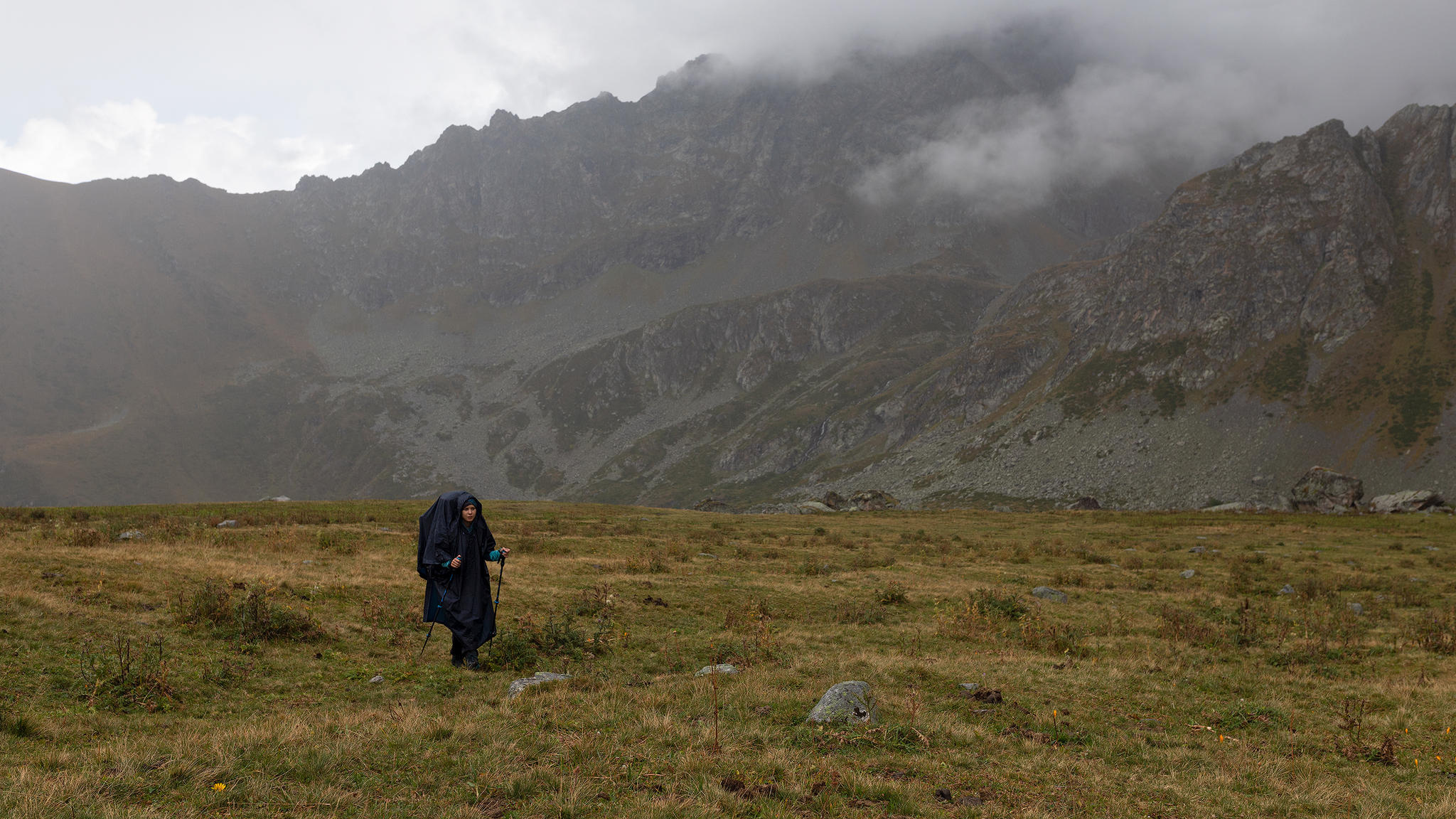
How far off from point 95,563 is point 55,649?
8.15 m

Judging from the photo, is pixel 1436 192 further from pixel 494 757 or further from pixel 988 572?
pixel 494 757

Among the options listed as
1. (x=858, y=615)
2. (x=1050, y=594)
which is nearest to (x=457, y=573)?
(x=858, y=615)

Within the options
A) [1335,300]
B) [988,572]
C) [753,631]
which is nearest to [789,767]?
[753,631]

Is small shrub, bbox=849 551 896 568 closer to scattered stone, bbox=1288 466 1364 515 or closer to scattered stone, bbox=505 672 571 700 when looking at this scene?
scattered stone, bbox=505 672 571 700

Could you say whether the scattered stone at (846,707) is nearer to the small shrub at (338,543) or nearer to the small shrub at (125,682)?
the small shrub at (125,682)

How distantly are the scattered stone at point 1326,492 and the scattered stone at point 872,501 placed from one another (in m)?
45.4

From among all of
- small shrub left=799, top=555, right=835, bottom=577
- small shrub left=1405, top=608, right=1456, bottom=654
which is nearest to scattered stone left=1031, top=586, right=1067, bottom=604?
small shrub left=799, top=555, right=835, bottom=577

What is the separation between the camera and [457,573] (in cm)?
1434

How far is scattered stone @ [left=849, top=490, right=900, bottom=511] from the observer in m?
94.1

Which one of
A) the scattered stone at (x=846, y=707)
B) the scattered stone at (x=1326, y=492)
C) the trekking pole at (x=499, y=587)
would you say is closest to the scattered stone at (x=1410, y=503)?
the scattered stone at (x=1326, y=492)

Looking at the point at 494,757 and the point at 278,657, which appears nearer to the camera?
the point at 494,757

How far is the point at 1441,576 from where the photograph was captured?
2944 centimetres

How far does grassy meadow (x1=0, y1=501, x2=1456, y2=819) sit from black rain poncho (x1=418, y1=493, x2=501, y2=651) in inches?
28.7

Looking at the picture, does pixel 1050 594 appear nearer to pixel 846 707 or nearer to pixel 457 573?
pixel 846 707
